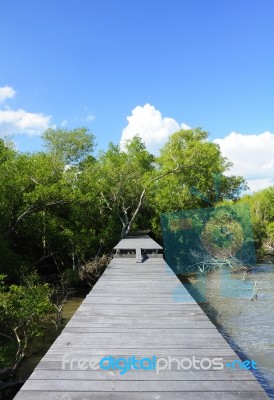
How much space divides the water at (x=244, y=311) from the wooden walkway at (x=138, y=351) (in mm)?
6261

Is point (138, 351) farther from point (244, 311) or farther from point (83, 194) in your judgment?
point (83, 194)

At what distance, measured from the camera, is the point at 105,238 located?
24.3 metres

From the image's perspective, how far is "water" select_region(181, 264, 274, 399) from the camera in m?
12.7

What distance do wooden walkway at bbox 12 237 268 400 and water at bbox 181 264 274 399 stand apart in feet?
20.5

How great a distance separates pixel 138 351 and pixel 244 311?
1519 cm

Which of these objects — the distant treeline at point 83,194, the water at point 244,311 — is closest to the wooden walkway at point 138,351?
the water at point 244,311

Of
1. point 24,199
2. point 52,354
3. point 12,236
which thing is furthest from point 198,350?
point 12,236

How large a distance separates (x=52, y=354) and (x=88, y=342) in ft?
1.95

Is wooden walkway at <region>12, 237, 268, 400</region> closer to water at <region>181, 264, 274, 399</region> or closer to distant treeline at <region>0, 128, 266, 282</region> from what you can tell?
water at <region>181, 264, 274, 399</region>

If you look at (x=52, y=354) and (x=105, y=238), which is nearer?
(x=52, y=354)

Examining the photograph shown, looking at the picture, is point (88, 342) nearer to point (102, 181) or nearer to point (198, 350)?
point (198, 350)

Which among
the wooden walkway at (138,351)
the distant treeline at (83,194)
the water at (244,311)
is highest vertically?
the distant treeline at (83,194)

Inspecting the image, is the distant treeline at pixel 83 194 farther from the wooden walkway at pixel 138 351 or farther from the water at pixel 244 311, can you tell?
the wooden walkway at pixel 138 351

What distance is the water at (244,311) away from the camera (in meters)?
12.7
